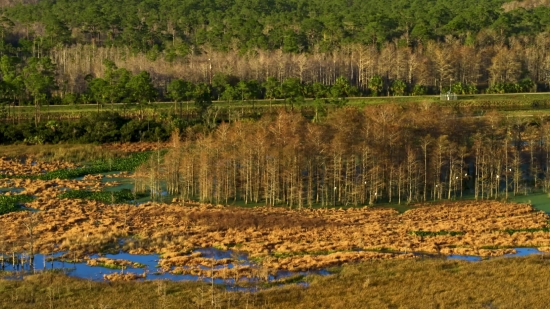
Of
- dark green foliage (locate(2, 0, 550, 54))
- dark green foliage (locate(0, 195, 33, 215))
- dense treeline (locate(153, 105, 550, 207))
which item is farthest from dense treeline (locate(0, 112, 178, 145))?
dark green foliage (locate(2, 0, 550, 54))

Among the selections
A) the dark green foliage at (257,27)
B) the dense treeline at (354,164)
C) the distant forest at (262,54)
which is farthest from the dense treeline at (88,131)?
the dark green foliage at (257,27)

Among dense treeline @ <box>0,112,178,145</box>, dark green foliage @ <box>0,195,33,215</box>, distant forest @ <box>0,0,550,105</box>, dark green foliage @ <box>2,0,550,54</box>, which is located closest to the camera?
dark green foliage @ <box>0,195,33,215</box>

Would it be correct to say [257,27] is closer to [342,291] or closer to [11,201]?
[11,201]

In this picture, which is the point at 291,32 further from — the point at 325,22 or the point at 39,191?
the point at 39,191

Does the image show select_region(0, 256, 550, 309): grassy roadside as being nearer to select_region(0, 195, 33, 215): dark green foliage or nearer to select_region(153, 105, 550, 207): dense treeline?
select_region(153, 105, 550, 207): dense treeline

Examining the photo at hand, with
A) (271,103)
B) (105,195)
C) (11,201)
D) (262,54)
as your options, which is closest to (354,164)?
(105,195)

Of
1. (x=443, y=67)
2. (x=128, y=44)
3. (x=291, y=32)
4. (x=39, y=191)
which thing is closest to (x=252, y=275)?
(x=39, y=191)
